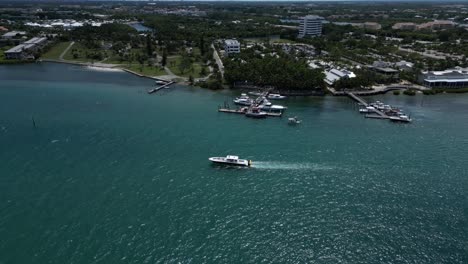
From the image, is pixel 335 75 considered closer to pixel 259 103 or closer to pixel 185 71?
pixel 259 103

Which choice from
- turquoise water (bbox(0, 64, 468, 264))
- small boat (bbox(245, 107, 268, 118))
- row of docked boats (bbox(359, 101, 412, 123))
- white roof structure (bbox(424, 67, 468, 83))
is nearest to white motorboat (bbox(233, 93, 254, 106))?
small boat (bbox(245, 107, 268, 118))

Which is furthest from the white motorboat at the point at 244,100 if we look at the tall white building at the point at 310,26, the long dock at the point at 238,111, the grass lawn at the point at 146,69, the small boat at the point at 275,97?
the tall white building at the point at 310,26

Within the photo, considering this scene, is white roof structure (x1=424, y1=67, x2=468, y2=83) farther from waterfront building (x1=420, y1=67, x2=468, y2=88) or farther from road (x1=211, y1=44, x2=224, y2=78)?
road (x1=211, y1=44, x2=224, y2=78)

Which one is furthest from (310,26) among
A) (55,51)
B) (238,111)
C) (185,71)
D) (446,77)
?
(238,111)

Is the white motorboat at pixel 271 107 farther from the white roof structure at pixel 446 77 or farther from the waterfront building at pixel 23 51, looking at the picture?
the waterfront building at pixel 23 51

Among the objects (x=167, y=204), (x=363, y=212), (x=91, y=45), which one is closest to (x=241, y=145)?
(x=167, y=204)

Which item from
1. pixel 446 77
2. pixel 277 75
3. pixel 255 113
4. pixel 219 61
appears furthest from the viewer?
pixel 219 61
